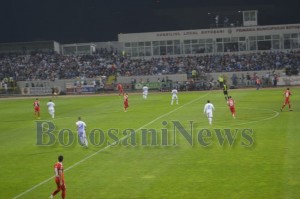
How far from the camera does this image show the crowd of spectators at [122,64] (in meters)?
69.9

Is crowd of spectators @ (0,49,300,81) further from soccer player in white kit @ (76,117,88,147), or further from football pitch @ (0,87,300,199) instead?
soccer player in white kit @ (76,117,88,147)

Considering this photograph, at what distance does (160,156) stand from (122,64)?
2123 inches

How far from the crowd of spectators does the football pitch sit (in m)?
33.8

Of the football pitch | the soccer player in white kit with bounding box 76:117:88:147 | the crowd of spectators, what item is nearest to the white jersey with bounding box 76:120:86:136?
the soccer player in white kit with bounding box 76:117:88:147

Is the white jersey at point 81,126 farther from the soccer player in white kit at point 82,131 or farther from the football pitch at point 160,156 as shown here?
the football pitch at point 160,156

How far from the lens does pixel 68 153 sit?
2333 centimetres

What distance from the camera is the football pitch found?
1659 centimetres

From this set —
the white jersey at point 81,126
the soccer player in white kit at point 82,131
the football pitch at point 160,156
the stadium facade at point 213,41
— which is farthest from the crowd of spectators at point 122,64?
the white jersey at point 81,126

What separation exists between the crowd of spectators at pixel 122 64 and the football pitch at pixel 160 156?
3381cm

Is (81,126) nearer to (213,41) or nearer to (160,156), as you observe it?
(160,156)

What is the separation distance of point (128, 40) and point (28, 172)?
58.3 m

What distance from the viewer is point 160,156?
21.7m

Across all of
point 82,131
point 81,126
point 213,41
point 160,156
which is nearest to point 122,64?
point 213,41

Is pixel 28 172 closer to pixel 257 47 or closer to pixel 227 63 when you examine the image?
pixel 227 63
